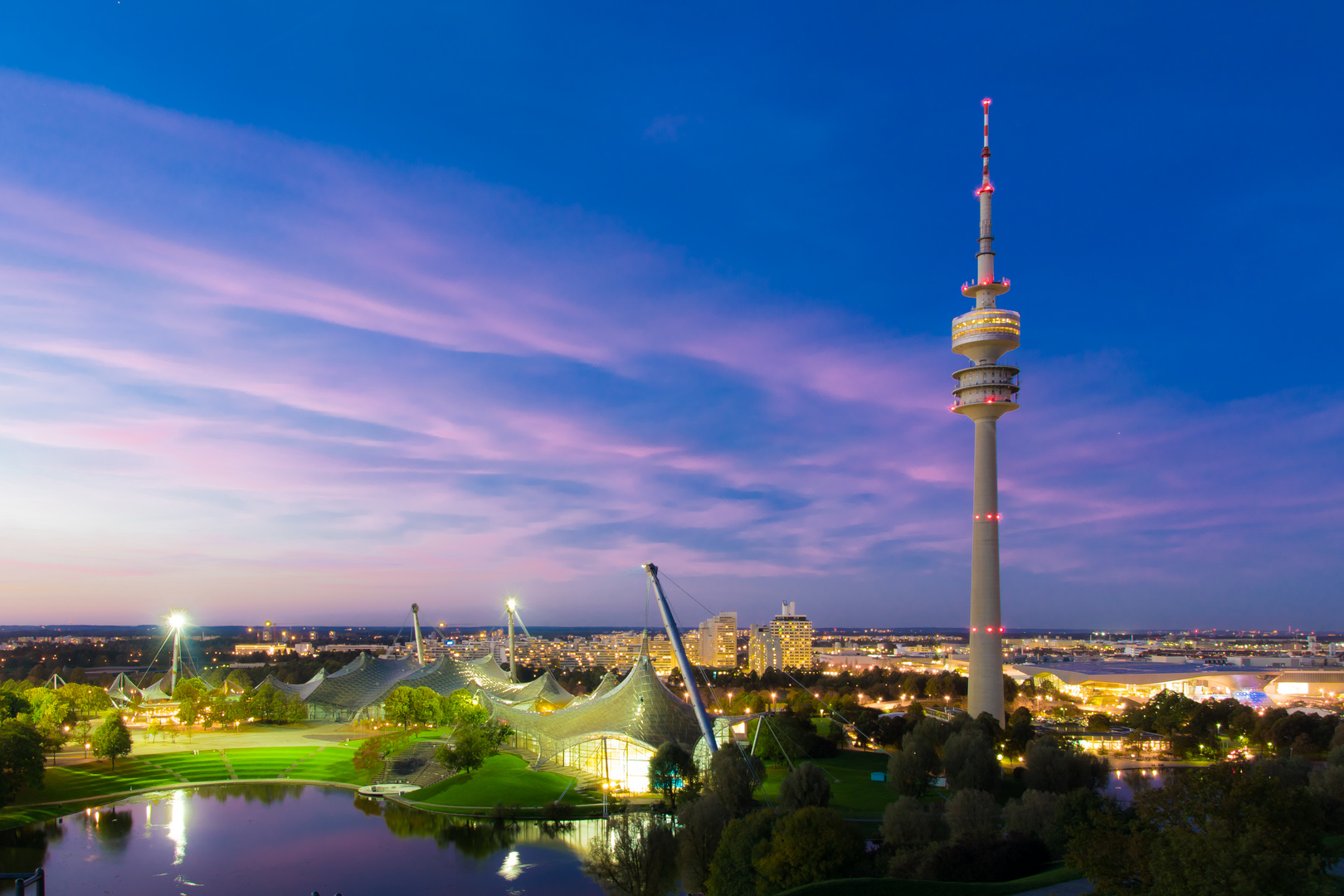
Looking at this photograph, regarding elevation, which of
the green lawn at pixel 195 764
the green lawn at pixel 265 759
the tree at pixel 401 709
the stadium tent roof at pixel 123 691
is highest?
the tree at pixel 401 709

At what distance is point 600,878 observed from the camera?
27.0 m

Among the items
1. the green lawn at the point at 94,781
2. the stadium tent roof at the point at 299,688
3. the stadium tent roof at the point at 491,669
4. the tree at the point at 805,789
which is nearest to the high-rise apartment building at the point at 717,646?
the stadium tent roof at the point at 491,669

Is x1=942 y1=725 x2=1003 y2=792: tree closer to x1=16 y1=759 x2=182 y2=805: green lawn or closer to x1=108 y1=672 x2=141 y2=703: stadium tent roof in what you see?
x1=16 y1=759 x2=182 y2=805: green lawn

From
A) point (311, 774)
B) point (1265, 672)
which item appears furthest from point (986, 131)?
point (1265, 672)

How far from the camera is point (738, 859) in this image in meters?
25.2

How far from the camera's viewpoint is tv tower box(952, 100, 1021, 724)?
65812mm

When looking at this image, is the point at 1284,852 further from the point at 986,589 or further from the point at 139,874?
the point at 986,589

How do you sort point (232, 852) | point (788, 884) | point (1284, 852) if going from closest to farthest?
point (1284, 852), point (788, 884), point (232, 852)

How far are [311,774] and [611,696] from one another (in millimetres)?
18141

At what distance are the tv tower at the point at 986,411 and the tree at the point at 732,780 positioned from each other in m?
32.5

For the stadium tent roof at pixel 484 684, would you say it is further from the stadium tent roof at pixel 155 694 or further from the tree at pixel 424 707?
the stadium tent roof at pixel 155 694

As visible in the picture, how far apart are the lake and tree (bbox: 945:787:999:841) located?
12634mm

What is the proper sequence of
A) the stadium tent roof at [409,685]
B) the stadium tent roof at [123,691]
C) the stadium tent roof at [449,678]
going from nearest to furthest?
the stadium tent roof at [409,685], the stadium tent roof at [449,678], the stadium tent roof at [123,691]

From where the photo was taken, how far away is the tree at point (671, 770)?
4075 centimetres
